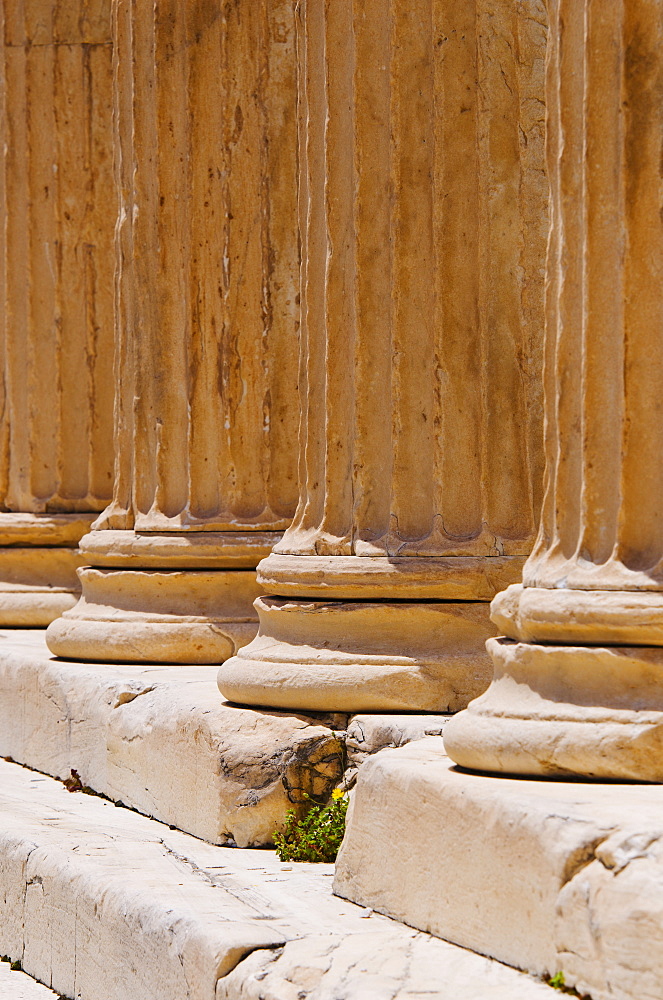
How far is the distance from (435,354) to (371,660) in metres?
1.28

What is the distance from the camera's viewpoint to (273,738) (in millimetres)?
6531

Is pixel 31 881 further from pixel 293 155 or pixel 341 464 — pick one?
pixel 293 155

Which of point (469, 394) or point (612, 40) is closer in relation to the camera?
point (612, 40)

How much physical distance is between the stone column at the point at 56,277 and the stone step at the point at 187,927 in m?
4.00

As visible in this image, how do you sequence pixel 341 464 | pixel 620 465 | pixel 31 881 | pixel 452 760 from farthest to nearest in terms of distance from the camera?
pixel 341 464 < pixel 31 881 < pixel 452 760 < pixel 620 465

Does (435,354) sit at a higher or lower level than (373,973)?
higher

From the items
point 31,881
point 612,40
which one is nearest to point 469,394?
point 612,40

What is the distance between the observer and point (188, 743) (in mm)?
6859

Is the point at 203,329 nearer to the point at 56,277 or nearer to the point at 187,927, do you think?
the point at 56,277

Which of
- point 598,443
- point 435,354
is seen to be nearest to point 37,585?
point 435,354

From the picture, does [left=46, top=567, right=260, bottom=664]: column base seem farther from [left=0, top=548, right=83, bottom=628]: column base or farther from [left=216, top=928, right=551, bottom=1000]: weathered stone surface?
[left=216, top=928, right=551, bottom=1000]: weathered stone surface

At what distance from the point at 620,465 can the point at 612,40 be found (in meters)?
1.25

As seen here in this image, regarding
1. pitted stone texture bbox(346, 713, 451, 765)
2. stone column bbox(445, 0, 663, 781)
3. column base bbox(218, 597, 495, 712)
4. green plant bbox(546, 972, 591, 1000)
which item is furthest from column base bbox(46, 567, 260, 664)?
green plant bbox(546, 972, 591, 1000)

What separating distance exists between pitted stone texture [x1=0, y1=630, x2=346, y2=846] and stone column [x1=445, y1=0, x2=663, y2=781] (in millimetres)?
1585
